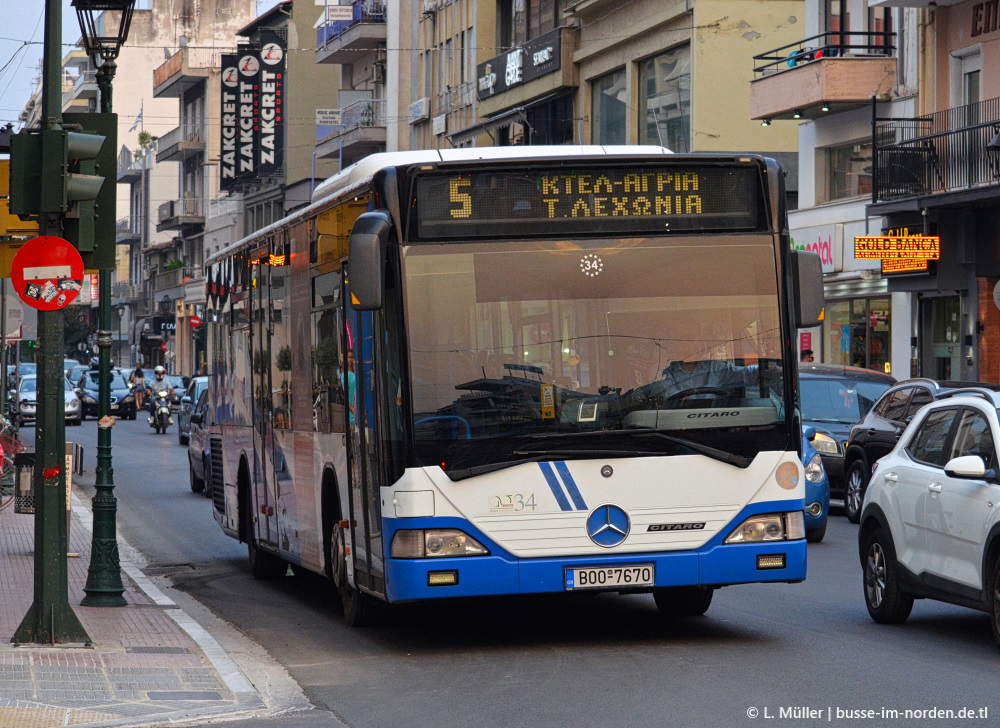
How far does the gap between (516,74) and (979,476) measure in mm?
40349

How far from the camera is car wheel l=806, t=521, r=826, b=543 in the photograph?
17312 mm

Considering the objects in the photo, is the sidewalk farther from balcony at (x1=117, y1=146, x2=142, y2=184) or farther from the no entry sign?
balcony at (x1=117, y1=146, x2=142, y2=184)

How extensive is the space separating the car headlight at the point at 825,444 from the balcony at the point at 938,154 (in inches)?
322

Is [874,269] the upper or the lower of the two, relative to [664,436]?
upper

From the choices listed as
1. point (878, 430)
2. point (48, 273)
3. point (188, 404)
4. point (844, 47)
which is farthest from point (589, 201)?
point (188, 404)

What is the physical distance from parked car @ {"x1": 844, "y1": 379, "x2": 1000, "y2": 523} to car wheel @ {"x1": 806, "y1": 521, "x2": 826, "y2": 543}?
2354mm

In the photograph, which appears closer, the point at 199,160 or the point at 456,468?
the point at 456,468

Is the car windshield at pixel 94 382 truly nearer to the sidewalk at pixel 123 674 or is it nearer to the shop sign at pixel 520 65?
the shop sign at pixel 520 65

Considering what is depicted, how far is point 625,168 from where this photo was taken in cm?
1012

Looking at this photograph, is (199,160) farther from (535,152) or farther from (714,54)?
(535,152)

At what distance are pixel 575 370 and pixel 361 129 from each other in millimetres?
52298

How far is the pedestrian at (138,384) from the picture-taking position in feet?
193

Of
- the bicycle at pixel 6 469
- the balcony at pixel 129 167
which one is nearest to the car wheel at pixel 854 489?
the bicycle at pixel 6 469

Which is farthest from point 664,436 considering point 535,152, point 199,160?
point 199,160
